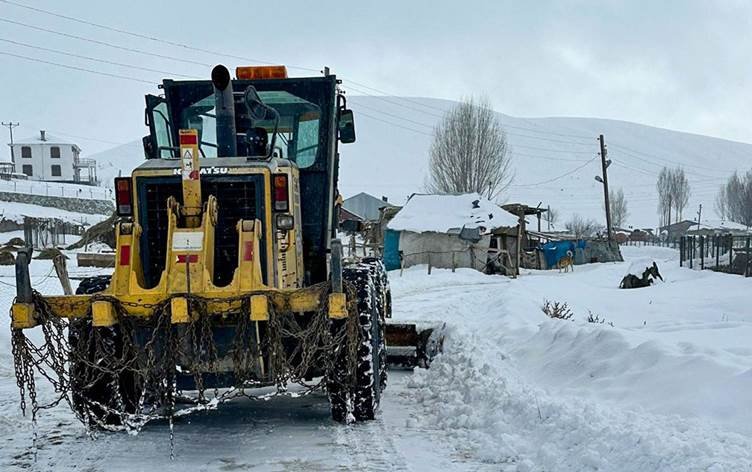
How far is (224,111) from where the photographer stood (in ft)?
20.5

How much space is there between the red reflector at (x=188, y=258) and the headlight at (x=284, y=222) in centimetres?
83

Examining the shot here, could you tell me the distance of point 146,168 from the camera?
605 cm

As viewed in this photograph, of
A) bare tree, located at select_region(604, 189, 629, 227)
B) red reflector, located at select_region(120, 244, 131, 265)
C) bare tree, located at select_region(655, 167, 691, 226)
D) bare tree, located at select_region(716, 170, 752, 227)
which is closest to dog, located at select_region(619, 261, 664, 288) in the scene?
red reflector, located at select_region(120, 244, 131, 265)

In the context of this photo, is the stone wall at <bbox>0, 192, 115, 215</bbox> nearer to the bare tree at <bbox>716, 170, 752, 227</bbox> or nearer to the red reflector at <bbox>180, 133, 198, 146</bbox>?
the red reflector at <bbox>180, 133, 198, 146</bbox>

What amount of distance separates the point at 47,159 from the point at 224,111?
3448 inches

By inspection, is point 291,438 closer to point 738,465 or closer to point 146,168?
point 146,168

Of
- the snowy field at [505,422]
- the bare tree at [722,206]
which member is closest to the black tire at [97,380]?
the snowy field at [505,422]

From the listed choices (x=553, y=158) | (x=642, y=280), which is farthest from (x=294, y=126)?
(x=553, y=158)

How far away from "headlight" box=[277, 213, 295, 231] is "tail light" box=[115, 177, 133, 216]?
1222mm

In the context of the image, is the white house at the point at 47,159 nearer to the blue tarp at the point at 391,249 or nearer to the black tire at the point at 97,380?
the blue tarp at the point at 391,249

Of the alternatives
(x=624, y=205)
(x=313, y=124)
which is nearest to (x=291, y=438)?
(x=313, y=124)

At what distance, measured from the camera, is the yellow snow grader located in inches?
210

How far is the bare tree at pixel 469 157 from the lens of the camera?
57.2 meters

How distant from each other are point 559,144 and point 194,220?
156m
